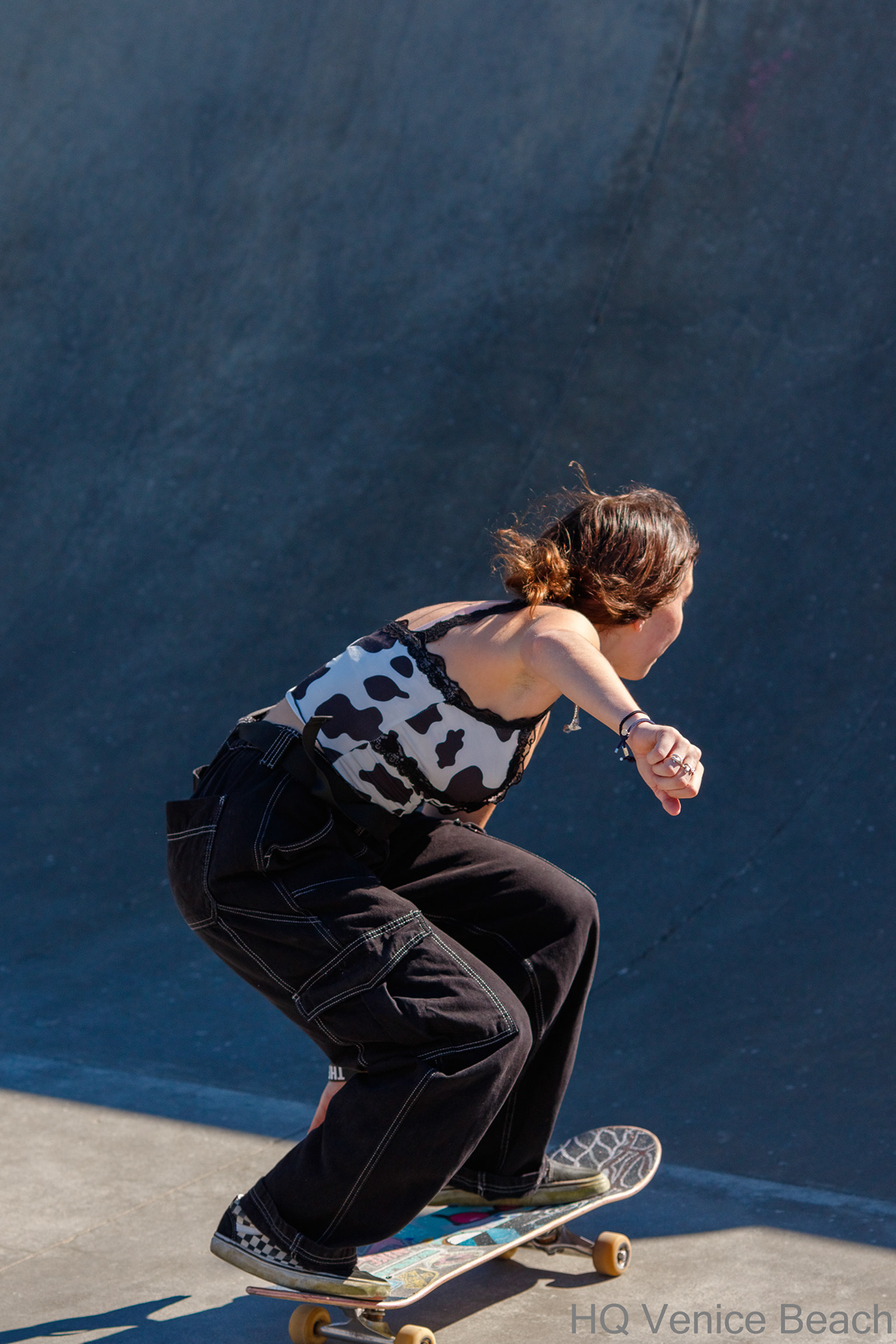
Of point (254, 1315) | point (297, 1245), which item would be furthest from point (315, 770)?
point (254, 1315)

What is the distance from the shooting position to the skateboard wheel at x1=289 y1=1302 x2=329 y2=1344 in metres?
2.45

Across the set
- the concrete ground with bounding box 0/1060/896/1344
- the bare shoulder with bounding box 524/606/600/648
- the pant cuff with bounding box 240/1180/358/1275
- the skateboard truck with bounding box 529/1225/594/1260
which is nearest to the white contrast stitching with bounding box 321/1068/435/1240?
the pant cuff with bounding box 240/1180/358/1275

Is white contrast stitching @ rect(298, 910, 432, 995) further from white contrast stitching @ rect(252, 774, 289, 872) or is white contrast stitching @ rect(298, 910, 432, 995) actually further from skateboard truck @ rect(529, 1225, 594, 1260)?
skateboard truck @ rect(529, 1225, 594, 1260)

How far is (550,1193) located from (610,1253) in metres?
0.16

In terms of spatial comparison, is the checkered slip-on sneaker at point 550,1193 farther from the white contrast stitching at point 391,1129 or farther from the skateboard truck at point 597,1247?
the white contrast stitching at point 391,1129

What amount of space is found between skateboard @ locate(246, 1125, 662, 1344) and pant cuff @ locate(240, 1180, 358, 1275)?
2.0 inches

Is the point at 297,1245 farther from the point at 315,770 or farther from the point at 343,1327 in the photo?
the point at 315,770

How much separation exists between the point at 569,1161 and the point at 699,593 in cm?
316

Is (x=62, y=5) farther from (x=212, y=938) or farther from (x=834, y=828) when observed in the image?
(x=212, y=938)

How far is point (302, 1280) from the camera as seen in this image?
7.66 feet

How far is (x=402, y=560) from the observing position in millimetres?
6168

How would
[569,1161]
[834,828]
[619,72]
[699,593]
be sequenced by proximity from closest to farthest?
[569,1161]
[834,828]
[699,593]
[619,72]

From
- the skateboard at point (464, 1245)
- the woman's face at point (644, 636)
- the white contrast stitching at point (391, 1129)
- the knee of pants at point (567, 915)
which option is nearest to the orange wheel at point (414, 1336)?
the skateboard at point (464, 1245)

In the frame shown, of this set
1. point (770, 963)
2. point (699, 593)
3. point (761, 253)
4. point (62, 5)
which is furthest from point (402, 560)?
point (62, 5)
